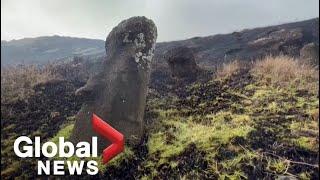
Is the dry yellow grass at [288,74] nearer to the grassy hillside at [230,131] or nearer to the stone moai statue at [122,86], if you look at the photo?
the grassy hillside at [230,131]

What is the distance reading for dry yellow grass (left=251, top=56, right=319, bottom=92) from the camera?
11000mm

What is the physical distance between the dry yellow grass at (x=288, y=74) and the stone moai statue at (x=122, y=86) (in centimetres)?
330

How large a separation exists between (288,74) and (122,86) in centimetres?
460

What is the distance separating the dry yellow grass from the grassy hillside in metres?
0.02

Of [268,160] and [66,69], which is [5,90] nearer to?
[66,69]

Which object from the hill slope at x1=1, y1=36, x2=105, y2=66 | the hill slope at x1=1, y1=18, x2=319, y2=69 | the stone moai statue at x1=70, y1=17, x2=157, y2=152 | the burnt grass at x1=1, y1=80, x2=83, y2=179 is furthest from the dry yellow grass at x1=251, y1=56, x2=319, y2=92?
the hill slope at x1=1, y1=36, x2=105, y2=66

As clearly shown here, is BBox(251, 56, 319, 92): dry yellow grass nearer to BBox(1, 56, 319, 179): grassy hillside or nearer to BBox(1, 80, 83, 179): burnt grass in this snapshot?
BBox(1, 56, 319, 179): grassy hillside

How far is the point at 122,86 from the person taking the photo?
9.13 metres

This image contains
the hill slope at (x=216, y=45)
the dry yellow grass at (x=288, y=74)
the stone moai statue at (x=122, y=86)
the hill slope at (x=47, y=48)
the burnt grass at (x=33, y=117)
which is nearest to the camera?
the burnt grass at (x=33, y=117)

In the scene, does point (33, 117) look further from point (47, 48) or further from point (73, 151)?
point (47, 48)

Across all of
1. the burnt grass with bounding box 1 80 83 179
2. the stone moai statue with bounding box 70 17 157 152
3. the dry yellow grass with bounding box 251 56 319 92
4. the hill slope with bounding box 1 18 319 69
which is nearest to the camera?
the burnt grass with bounding box 1 80 83 179

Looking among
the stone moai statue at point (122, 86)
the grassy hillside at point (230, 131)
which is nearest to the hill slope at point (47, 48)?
the grassy hillside at point (230, 131)

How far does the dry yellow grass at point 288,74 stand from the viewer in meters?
11.0

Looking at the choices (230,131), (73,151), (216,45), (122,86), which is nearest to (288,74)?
(230,131)
